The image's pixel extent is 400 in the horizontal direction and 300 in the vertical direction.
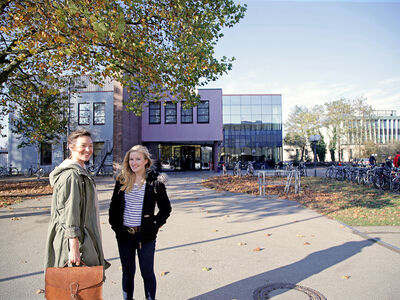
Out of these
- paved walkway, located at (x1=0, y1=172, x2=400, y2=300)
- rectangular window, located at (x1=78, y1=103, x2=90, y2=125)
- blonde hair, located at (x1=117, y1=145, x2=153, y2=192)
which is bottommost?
paved walkway, located at (x1=0, y1=172, x2=400, y2=300)

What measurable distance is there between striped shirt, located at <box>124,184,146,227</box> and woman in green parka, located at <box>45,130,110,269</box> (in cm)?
50

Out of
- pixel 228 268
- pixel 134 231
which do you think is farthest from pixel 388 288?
pixel 134 231

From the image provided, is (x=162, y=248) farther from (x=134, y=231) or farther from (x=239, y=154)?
(x=239, y=154)

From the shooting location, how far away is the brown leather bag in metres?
2.19

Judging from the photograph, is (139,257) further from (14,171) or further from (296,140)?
(296,140)

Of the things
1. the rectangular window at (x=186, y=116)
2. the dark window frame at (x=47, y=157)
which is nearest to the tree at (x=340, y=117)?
the rectangular window at (x=186, y=116)

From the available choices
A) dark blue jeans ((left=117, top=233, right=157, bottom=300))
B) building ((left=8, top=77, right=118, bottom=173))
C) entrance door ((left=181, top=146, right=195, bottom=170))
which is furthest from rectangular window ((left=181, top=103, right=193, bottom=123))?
dark blue jeans ((left=117, top=233, right=157, bottom=300))

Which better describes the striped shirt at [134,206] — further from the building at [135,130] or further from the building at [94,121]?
the building at [94,121]

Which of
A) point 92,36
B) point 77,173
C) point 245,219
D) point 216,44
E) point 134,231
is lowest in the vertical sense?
point 245,219

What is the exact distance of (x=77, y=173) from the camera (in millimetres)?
2447

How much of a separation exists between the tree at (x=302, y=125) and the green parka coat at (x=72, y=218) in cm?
5455

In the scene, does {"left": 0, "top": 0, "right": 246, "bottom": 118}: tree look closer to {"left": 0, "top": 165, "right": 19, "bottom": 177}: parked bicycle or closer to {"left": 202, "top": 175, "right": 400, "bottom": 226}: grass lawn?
{"left": 202, "top": 175, "right": 400, "bottom": 226}: grass lawn

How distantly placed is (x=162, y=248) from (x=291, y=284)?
2.45m

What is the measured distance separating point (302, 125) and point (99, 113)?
133 ft
